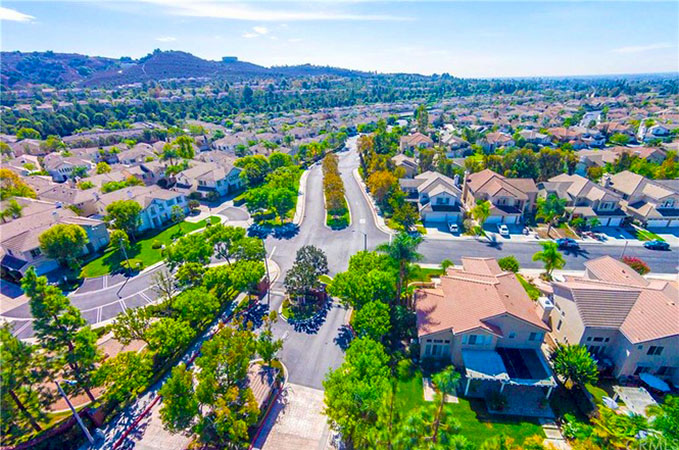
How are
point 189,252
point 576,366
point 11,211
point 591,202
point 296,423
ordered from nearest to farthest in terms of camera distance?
point 296,423 < point 576,366 < point 189,252 < point 11,211 < point 591,202

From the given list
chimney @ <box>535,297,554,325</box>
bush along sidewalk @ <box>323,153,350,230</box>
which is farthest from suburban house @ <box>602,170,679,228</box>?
bush along sidewalk @ <box>323,153,350,230</box>

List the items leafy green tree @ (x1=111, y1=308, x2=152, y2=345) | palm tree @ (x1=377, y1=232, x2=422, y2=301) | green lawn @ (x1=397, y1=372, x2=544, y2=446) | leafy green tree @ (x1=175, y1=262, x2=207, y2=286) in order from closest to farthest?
green lawn @ (x1=397, y1=372, x2=544, y2=446), leafy green tree @ (x1=111, y1=308, x2=152, y2=345), palm tree @ (x1=377, y1=232, x2=422, y2=301), leafy green tree @ (x1=175, y1=262, x2=207, y2=286)

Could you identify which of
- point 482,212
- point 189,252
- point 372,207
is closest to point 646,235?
point 482,212

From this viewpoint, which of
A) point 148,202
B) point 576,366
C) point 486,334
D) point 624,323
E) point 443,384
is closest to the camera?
point 443,384

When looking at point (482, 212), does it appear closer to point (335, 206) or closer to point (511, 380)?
point (335, 206)

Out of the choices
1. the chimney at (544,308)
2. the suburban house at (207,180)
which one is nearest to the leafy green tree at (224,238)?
the suburban house at (207,180)

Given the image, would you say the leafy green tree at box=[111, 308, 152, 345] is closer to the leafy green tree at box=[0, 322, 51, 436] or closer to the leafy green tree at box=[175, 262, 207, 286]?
the leafy green tree at box=[0, 322, 51, 436]
